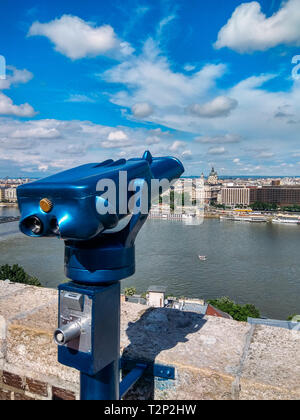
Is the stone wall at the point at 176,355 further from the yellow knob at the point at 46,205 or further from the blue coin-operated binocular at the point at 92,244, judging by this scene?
the yellow knob at the point at 46,205

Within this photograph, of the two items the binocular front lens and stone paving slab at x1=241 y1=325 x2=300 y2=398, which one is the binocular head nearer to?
the binocular front lens

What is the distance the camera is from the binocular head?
1.43 ft

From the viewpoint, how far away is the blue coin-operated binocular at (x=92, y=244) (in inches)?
17.4

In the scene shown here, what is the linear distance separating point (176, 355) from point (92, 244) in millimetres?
262

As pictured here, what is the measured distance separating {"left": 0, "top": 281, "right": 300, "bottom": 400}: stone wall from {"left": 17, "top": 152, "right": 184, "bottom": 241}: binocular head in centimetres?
28

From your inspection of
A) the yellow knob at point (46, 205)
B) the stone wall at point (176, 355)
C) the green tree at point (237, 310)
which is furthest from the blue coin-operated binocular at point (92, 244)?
the green tree at point (237, 310)

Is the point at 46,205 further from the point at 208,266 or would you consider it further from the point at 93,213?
the point at 208,266

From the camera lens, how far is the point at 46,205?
45 centimetres

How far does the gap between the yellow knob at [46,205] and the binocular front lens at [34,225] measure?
2 cm

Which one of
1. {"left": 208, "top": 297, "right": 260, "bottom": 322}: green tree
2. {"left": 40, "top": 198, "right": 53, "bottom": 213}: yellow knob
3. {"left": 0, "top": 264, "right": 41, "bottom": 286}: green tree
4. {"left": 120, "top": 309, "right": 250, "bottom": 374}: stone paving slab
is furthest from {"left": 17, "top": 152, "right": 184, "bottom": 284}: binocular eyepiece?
{"left": 0, "top": 264, "right": 41, "bottom": 286}: green tree

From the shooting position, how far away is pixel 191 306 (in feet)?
23.0

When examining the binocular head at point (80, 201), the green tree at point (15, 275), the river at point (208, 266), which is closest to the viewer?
the binocular head at point (80, 201)
